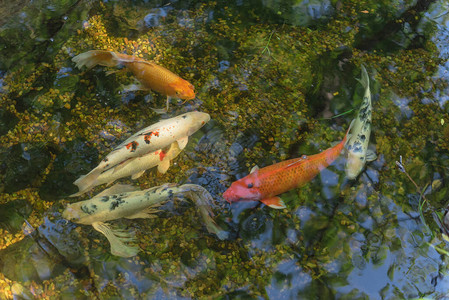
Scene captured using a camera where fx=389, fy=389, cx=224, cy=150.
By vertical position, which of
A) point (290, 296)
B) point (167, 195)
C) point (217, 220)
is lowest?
point (290, 296)

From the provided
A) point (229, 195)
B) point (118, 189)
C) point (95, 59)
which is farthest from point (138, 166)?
point (95, 59)

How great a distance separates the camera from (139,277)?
9.75 ft

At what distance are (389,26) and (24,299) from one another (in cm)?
468

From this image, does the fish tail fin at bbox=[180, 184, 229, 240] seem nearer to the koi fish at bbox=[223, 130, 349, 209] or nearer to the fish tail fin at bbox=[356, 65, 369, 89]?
the koi fish at bbox=[223, 130, 349, 209]

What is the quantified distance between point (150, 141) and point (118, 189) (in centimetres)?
47

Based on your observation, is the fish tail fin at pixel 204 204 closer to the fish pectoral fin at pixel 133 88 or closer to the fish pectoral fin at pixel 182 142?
the fish pectoral fin at pixel 182 142

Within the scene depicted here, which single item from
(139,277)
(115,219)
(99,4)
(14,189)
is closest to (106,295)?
(139,277)

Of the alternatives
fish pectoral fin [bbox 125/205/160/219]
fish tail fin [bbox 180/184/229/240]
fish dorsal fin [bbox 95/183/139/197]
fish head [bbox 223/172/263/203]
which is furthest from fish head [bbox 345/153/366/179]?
fish dorsal fin [bbox 95/183/139/197]

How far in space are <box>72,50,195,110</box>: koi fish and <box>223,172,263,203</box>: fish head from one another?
104 cm

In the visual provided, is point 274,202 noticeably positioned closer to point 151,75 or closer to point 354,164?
point 354,164

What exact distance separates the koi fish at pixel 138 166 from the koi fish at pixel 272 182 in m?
0.62

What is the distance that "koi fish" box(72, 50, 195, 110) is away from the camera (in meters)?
3.65

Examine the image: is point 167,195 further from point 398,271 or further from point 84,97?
point 398,271

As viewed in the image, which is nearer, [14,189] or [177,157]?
[14,189]
